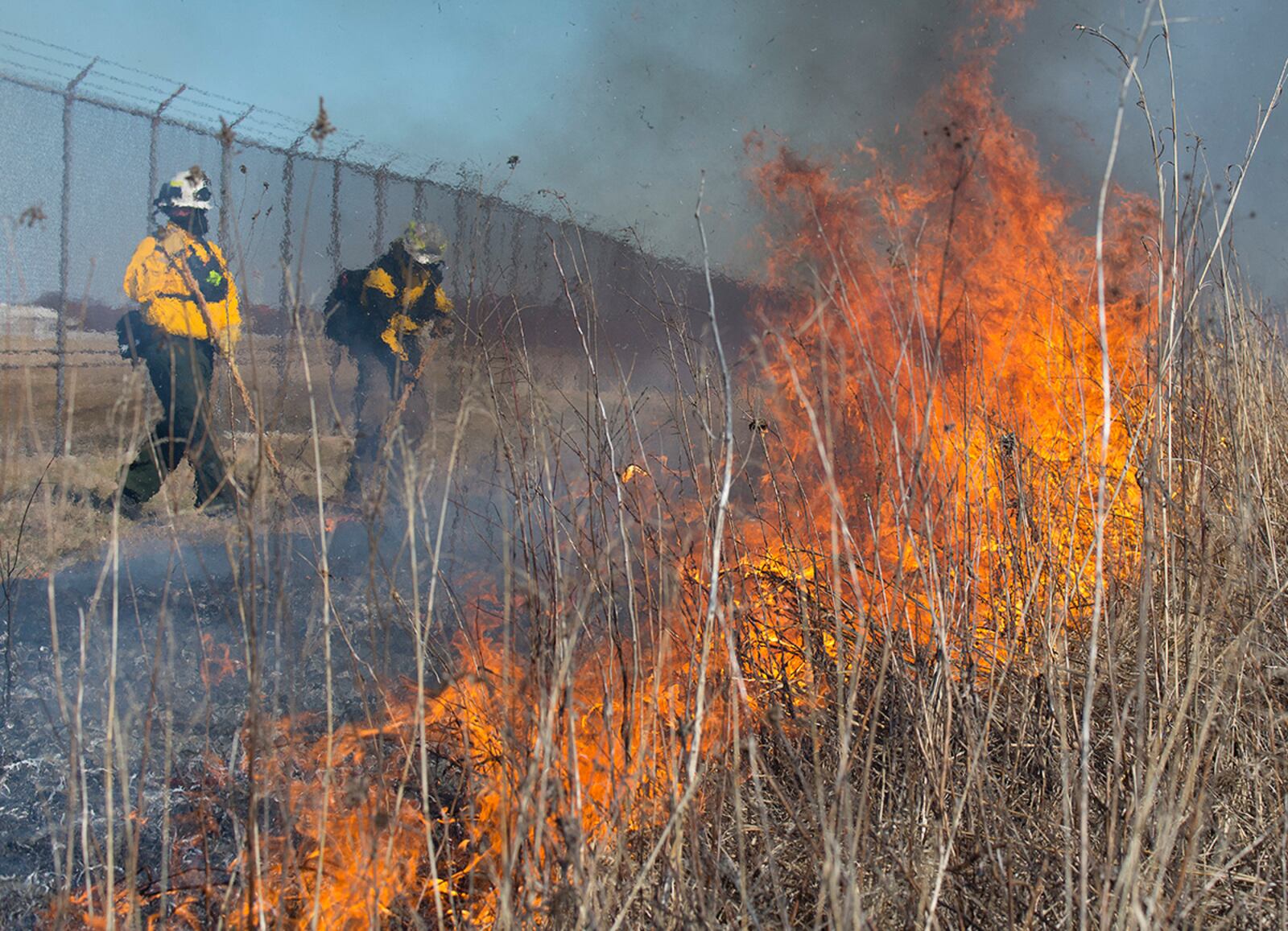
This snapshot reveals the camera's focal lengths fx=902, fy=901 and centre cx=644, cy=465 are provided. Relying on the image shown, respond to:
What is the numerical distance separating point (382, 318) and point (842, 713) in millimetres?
6968

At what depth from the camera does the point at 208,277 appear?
6.10m

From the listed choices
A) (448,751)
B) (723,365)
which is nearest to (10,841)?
(448,751)

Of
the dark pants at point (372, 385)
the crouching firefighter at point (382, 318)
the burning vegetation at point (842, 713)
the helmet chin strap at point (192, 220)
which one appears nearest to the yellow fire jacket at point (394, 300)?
the crouching firefighter at point (382, 318)

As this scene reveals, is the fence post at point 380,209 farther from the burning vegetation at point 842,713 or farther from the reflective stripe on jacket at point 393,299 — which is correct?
the burning vegetation at point 842,713

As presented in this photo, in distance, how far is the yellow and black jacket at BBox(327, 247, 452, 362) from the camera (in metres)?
7.44

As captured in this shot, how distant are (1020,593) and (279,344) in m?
9.70

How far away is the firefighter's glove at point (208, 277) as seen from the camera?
6.06 meters

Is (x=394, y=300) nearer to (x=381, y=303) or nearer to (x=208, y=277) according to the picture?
(x=381, y=303)

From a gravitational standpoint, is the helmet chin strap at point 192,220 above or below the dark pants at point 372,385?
above

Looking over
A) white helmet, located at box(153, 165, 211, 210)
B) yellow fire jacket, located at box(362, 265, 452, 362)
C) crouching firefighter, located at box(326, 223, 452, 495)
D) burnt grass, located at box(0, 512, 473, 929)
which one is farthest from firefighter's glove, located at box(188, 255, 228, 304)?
burnt grass, located at box(0, 512, 473, 929)

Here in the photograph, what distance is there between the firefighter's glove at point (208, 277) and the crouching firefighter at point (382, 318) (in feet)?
3.72

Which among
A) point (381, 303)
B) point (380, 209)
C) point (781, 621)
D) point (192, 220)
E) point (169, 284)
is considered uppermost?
point (380, 209)

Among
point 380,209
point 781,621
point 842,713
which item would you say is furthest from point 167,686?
point 380,209

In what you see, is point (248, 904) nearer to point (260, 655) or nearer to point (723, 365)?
point (260, 655)
